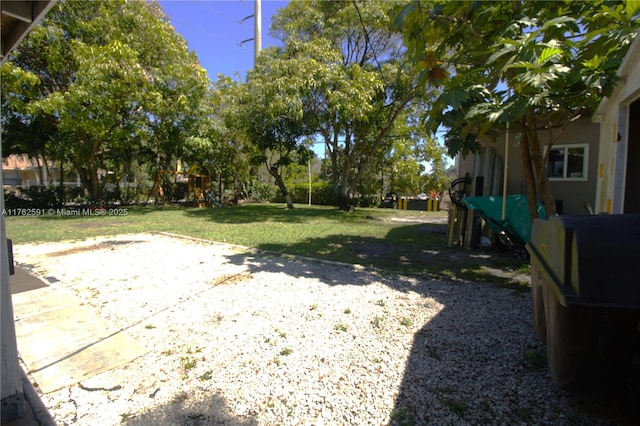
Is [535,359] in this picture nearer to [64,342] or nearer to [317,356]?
[317,356]

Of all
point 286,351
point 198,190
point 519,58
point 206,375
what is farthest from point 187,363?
point 198,190

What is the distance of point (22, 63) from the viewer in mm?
13445

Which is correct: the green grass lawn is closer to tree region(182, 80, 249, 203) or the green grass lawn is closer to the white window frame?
the white window frame

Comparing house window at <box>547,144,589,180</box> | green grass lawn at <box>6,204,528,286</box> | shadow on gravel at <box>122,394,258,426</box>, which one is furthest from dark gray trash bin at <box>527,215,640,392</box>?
house window at <box>547,144,589,180</box>

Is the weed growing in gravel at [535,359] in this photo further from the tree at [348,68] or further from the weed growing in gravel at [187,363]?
the tree at [348,68]

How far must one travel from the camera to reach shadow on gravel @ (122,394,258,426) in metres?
2.09

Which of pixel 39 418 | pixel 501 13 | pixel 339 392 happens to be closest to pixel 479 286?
pixel 339 392

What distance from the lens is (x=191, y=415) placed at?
2158mm

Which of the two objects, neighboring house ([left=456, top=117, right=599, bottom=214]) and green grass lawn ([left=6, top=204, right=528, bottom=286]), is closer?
green grass lawn ([left=6, top=204, right=528, bottom=286])

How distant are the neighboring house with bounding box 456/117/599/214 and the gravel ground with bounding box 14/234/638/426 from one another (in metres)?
4.35

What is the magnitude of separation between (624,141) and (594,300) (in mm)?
3158

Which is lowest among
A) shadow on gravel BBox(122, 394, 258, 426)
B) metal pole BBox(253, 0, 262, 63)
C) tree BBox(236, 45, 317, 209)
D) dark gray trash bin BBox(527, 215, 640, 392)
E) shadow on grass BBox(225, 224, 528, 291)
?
shadow on gravel BBox(122, 394, 258, 426)

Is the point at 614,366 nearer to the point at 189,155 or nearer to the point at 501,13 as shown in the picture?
the point at 501,13

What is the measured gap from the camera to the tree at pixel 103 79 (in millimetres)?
11836
